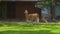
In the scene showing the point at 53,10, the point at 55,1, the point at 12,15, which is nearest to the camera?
the point at 55,1

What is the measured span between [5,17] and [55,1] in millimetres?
7382

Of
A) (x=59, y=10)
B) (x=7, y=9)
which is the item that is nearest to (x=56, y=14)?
(x=59, y=10)

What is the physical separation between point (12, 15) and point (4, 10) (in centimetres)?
125

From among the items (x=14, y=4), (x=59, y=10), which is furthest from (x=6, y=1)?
(x=59, y=10)

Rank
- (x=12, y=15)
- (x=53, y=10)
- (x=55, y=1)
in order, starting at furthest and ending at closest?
(x=12, y=15)
(x=53, y=10)
(x=55, y=1)

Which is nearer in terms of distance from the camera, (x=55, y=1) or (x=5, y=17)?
(x=55, y=1)

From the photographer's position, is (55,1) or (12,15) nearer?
(55,1)

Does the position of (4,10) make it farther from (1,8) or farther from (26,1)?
(26,1)

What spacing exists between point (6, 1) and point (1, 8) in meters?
1.84

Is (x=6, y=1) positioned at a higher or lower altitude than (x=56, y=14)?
higher

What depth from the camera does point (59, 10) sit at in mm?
31844

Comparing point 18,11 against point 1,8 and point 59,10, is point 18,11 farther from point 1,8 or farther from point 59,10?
point 59,10

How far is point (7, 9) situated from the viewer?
32156 mm

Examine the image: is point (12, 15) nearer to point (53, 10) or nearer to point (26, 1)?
point (26, 1)
